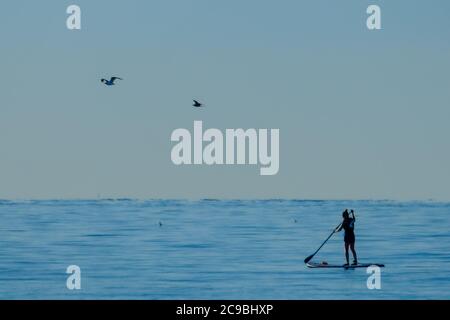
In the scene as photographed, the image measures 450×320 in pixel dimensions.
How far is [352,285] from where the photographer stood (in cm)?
1716

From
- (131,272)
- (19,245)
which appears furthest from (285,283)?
(19,245)

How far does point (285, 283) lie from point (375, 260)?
364 cm

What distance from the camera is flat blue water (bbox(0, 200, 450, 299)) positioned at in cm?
1705

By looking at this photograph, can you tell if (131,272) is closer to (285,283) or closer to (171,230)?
(285,283)

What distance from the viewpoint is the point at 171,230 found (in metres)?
25.2

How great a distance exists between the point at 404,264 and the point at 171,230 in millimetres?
7072

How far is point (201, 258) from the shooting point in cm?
2044

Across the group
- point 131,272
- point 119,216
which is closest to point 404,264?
point 131,272

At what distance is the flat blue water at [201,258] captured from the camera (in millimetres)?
17047

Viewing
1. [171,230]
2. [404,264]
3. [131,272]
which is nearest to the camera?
[131,272]

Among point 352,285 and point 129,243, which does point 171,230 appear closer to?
point 129,243
